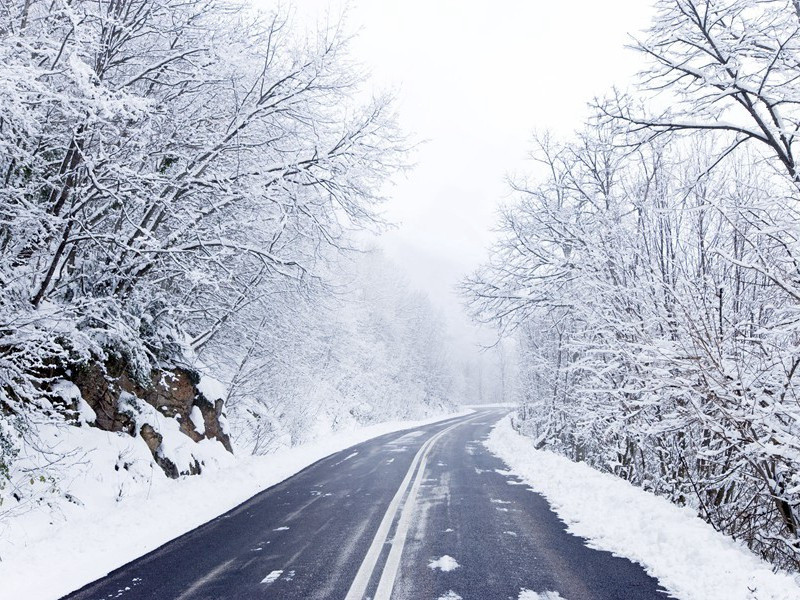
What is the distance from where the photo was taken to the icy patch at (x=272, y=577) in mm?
4887

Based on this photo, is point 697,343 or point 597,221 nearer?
point 697,343

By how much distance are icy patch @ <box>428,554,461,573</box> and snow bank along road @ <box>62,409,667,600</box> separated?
0.01 meters

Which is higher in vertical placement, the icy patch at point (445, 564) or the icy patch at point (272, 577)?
the icy patch at point (272, 577)

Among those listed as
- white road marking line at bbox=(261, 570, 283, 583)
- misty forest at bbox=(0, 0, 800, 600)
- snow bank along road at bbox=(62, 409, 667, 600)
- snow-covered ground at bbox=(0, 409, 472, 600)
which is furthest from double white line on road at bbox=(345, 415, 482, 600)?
misty forest at bbox=(0, 0, 800, 600)

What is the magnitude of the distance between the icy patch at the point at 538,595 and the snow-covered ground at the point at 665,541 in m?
1.01

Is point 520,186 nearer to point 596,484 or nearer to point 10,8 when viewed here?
point 596,484

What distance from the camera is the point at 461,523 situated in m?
7.06

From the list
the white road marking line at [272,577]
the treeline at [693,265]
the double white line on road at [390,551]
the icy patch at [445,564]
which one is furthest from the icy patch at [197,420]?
the icy patch at [445,564]

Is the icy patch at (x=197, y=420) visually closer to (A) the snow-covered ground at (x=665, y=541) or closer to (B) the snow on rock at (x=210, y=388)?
(B) the snow on rock at (x=210, y=388)

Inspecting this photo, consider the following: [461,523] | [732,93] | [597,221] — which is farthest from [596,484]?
[732,93]

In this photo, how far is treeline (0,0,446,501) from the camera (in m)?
7.00

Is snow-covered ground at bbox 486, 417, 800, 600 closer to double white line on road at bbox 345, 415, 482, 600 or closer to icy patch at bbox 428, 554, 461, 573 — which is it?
icy patch at bbox 428, 554, 461, 573

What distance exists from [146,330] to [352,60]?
6.77 meters

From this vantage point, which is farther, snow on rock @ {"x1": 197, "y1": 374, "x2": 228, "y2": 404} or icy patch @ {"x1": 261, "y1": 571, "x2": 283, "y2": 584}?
snow on rock @ {"x1": 197, "y1": 374, "x2": 228, "y2": 404}
